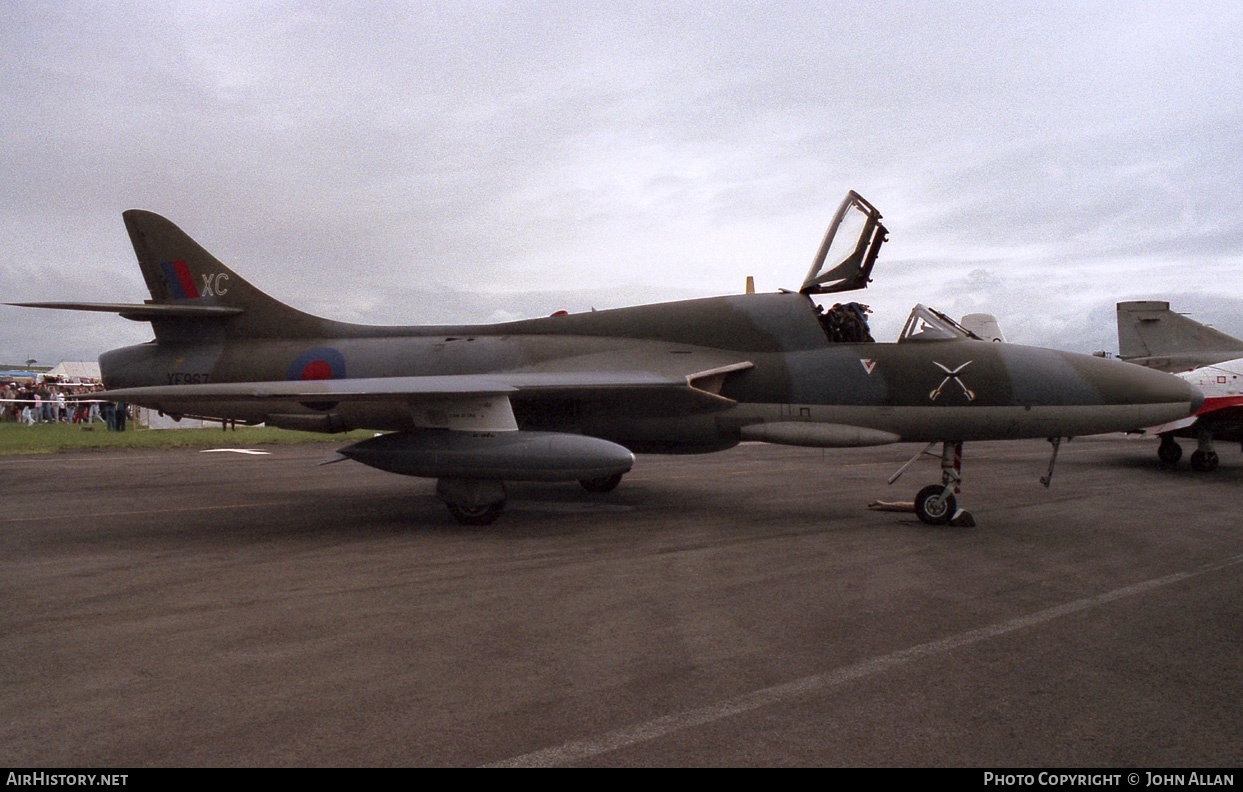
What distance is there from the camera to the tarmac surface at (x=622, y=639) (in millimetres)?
3182

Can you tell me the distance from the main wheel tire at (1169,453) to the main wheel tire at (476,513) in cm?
1540

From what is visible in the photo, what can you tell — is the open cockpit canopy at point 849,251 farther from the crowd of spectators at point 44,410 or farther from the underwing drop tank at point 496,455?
the crowd of spectators at point 44,410

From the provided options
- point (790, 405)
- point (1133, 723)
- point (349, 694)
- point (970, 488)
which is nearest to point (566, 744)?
point (349, 694)

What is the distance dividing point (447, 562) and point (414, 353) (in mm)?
4607

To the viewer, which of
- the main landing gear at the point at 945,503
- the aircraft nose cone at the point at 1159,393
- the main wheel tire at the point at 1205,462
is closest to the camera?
the aircraft nose cone at the point at 1159,393

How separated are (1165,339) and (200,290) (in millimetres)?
23792

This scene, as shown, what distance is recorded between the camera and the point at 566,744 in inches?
123

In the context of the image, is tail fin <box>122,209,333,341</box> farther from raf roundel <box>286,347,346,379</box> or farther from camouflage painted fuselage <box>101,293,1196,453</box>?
raf roundel <box>286,347,346,379</box>

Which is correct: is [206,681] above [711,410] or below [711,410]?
below

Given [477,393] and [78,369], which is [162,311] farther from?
[78,369]

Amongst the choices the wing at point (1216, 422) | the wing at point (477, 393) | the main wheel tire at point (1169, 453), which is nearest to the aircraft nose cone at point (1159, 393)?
the wing at point (477, 393)

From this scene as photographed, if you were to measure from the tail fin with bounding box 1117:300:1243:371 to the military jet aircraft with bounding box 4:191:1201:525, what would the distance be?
15.0 m

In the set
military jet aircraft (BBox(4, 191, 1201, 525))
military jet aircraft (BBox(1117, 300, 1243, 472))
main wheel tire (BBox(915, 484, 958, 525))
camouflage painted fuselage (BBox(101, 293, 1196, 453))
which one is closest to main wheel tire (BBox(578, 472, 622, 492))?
military jet aircraft (BBox(4, 191, 1201, 525))
